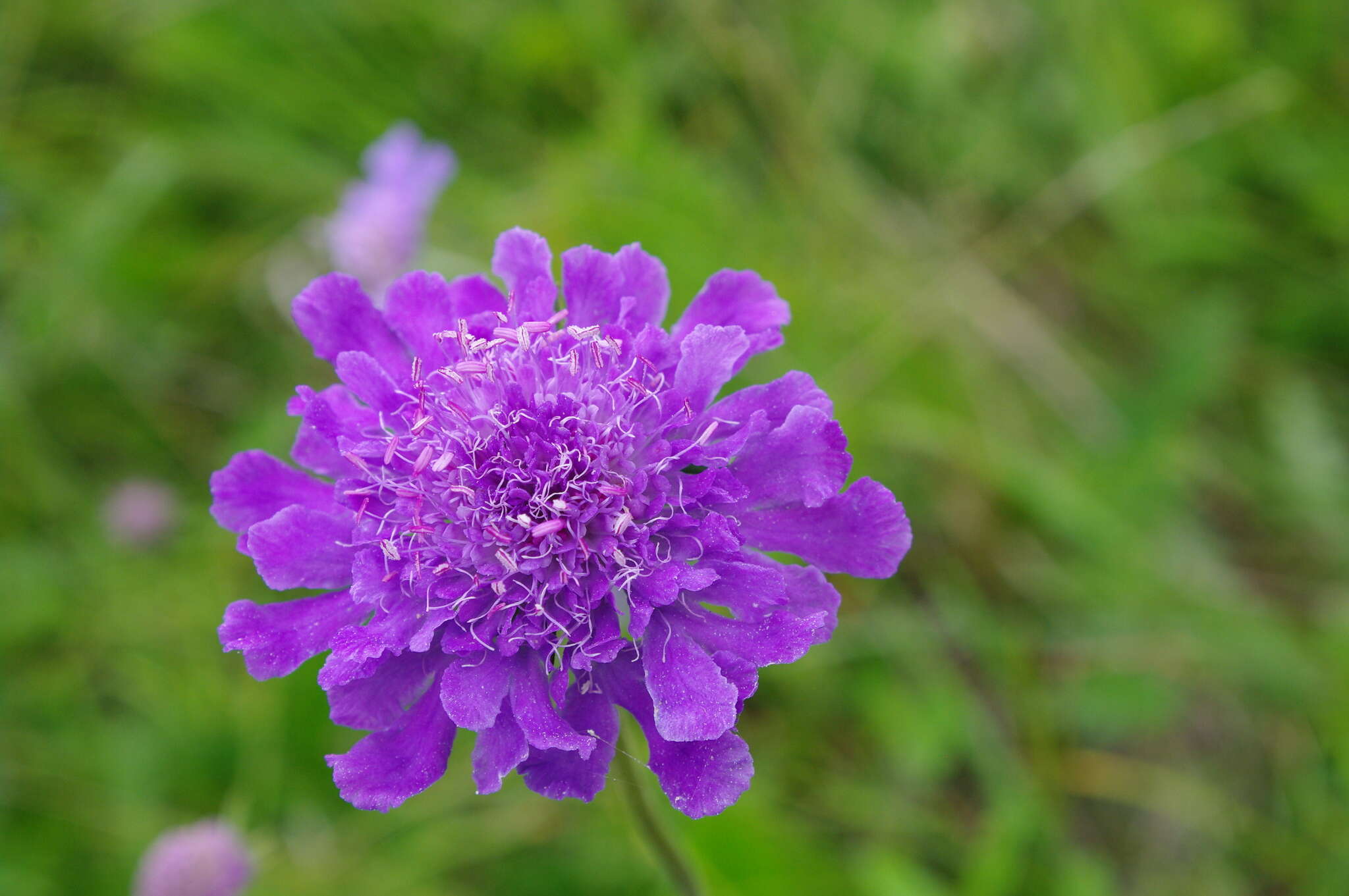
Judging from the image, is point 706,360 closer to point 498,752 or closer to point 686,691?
point 686,691

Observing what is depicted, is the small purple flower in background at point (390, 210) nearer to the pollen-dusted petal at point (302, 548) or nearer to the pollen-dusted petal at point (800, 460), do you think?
the pollen-dusted petal at point (302, 548)

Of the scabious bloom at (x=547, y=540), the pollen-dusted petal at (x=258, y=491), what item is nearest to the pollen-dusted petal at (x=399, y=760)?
the scabious bloom at (x=547, y=540)

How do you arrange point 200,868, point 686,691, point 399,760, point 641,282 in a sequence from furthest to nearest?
point 200,868 → point 641,282 → point 399,760 → point 686,691

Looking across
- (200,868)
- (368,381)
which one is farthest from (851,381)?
(200,868)

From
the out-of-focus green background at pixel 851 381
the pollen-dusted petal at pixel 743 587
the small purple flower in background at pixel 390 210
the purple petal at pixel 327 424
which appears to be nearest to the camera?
the pollen-dusted petal at pixel 743 587

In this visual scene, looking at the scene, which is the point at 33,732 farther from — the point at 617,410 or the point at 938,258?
the point at 938,258

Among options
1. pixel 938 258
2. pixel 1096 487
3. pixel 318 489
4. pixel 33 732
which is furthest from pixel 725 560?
pixel 33 732
